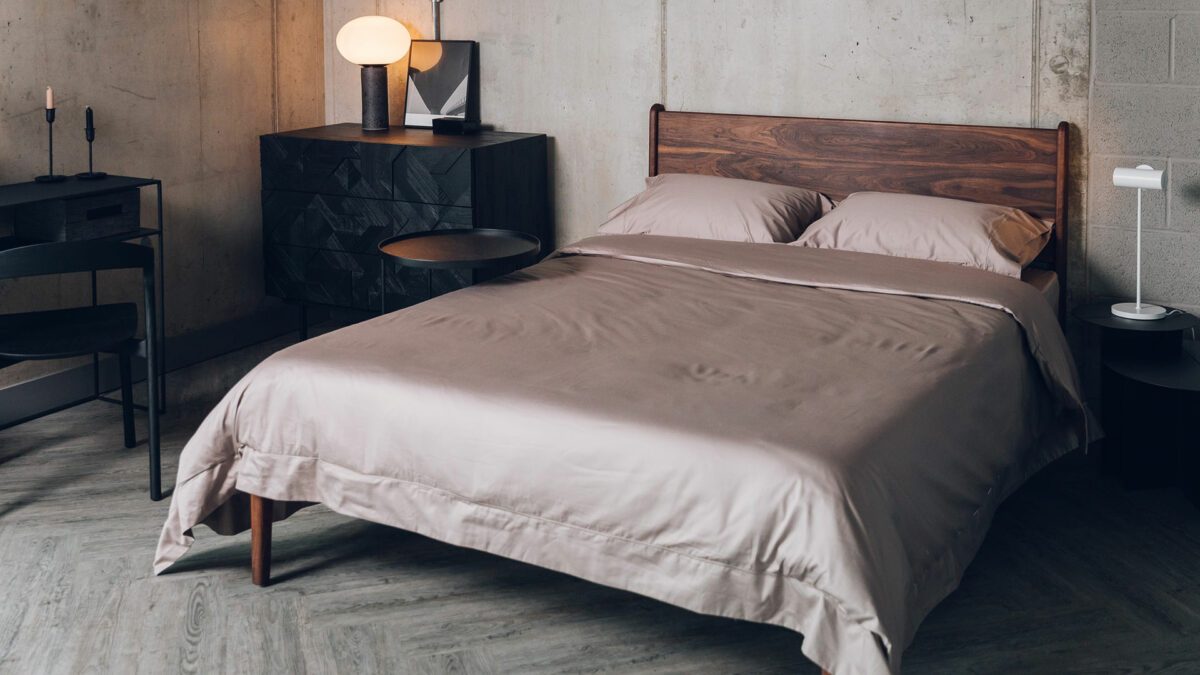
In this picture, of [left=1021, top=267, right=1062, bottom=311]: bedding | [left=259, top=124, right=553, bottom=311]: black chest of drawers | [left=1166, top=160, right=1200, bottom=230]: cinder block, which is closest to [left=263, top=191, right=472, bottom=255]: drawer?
[left=259, top=124, right=553, bottom=311]: black chest of drawers

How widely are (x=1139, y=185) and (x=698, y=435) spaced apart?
1.90 metres

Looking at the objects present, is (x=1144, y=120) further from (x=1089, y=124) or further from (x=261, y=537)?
(x=261, y=537)

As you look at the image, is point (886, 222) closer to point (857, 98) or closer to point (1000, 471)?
point (857, 98)

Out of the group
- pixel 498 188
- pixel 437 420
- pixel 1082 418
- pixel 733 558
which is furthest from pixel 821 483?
pixel 498 188

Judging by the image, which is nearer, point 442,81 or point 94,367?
point 94,367

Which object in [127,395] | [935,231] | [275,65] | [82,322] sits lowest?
[127,395]

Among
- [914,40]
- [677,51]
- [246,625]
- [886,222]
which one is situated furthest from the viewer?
[677,51]

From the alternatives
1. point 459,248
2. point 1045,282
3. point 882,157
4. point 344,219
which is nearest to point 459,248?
point 459,248

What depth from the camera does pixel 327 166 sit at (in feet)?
14.4

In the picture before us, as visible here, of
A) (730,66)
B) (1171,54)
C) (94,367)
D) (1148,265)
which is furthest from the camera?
(730,66)

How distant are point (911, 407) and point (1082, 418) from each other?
1.07 metres

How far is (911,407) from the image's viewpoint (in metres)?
2.29

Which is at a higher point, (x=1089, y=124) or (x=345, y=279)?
(x=1089, y=124)

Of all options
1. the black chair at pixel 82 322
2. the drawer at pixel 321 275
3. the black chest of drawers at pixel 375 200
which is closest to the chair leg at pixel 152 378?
the black chair at pixel 82 322
